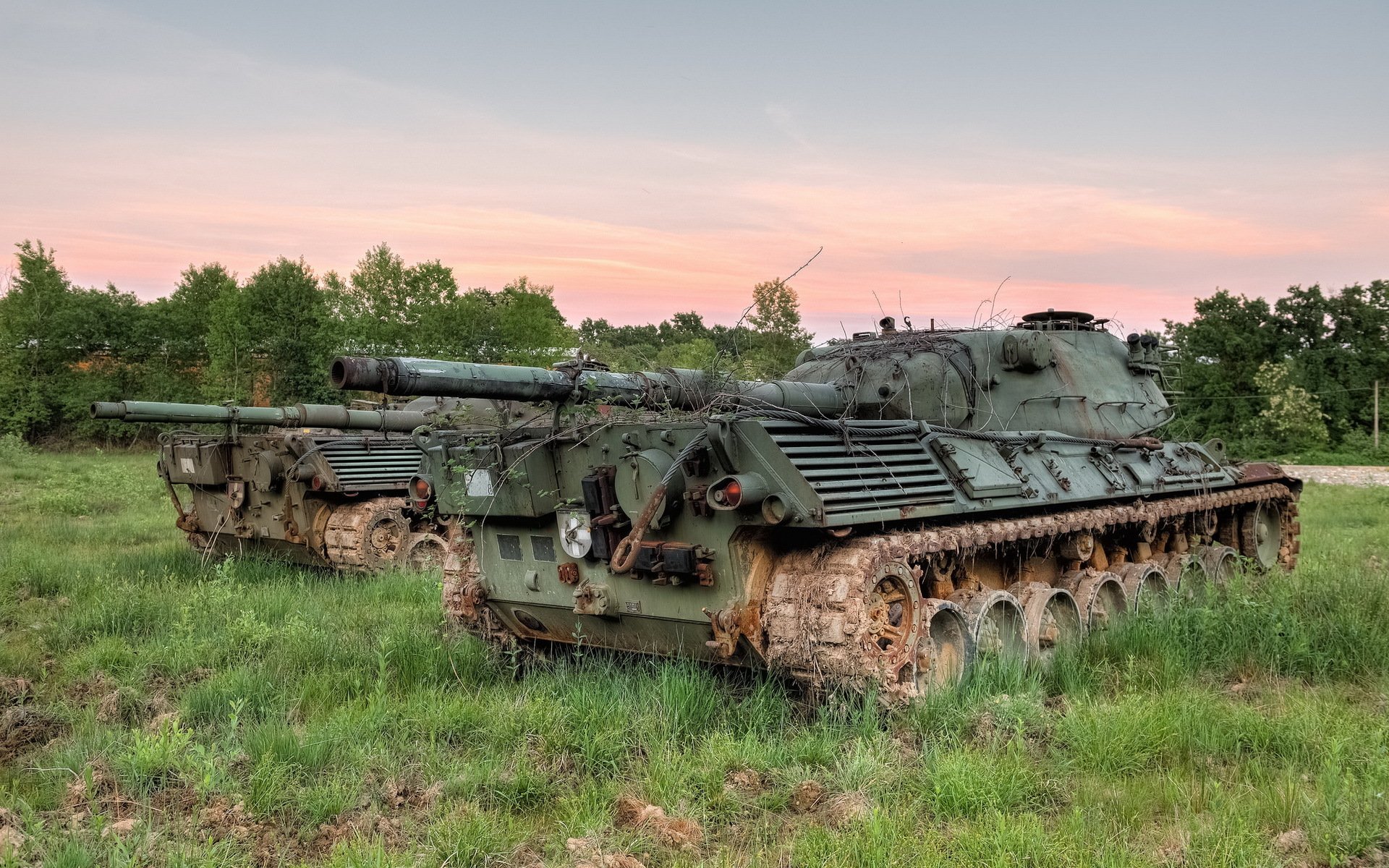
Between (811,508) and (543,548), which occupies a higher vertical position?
(811,508)

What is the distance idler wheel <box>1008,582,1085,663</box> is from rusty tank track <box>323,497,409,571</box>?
294 inches

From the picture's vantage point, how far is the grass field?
4.61 metres

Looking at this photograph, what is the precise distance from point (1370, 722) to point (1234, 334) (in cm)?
4625

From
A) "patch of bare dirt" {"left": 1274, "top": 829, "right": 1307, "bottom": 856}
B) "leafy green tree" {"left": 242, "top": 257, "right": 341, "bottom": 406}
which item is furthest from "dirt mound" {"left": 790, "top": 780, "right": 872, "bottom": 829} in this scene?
"leafy green tree" {"left": 242, "top": 257, "right": 341, "bottom": 406}

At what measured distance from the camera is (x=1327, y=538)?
1634 centimetres

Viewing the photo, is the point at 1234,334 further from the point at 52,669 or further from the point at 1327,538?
the point at 52,669

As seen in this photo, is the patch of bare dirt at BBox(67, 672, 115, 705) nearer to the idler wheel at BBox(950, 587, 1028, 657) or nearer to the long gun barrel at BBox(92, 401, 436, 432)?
the long gun barrel at BBox(92, 401, 436, 432)

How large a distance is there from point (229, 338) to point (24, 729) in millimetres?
34443

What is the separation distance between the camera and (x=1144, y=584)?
31.4 feet

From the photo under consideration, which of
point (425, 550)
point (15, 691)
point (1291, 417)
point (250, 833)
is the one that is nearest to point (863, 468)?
point (250, 833)

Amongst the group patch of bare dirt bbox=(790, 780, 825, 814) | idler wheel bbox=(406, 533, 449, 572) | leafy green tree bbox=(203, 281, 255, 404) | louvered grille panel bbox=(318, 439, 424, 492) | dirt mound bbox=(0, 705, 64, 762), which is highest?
leafy green tree bbox=(203, 281, 255, 404)

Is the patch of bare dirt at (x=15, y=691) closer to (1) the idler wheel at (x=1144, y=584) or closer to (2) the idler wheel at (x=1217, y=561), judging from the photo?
(1) the idler wheel at (x=1144, y=584)

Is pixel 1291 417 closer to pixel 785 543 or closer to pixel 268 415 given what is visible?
pixel 268 415

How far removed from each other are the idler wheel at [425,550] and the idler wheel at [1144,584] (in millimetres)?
7434
